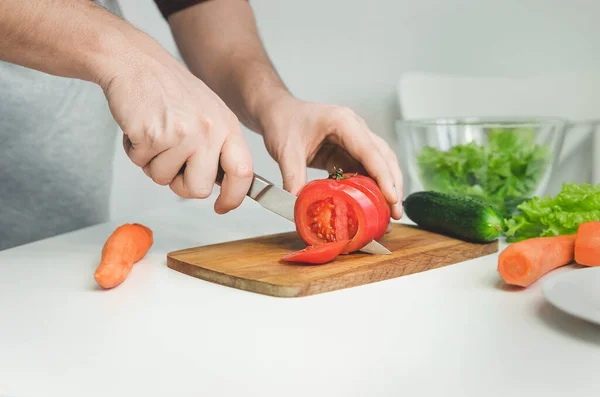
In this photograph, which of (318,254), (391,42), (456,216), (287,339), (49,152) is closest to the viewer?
(287,339)

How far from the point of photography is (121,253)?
1.29 m

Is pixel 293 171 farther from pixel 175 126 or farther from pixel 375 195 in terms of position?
pixel 175 126

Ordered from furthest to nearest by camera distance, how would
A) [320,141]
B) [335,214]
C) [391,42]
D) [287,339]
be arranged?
[391,42], [320,141], [335,214], [287,339]

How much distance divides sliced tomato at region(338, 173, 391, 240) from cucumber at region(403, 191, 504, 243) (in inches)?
5.6

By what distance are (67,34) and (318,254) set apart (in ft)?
1.95

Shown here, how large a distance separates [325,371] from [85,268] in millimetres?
701

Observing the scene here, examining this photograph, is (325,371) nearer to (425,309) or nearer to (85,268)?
(425,309)

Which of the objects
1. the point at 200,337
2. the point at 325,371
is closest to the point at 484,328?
the point at 325,371

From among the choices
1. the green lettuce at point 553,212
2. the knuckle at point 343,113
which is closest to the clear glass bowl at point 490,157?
the green lettuce at point 553,212

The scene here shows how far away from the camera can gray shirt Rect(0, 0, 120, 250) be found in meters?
1.92

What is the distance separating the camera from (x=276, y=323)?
1.01 meters

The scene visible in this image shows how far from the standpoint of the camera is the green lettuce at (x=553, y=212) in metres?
1.52

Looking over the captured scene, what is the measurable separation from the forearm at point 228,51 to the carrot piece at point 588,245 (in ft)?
2.65

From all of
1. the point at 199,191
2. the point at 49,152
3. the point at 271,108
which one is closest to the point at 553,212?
the point at 271,108
